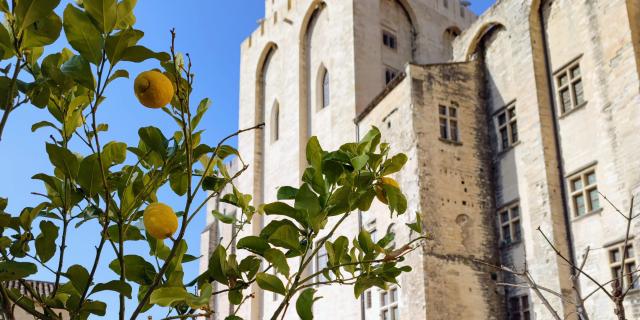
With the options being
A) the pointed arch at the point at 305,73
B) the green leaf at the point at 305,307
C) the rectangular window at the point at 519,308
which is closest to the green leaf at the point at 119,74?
the green leaf at the point at 305,307

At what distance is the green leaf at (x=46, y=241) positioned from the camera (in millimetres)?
2256

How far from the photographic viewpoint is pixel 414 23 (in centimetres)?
2672

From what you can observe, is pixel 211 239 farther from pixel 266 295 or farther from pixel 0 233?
pixel 0 233

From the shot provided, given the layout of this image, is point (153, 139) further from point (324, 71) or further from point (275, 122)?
point (275, 122)

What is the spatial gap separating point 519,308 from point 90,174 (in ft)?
51.6

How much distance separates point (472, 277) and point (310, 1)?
1431 centimetres

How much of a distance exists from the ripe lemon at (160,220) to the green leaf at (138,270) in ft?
0.59

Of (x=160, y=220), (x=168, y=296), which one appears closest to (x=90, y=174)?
(x=160, y=220)

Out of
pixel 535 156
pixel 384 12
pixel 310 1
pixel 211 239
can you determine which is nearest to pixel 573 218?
pixel 535 156

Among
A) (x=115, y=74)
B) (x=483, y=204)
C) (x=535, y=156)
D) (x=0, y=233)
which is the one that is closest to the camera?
(x=115, y=74)

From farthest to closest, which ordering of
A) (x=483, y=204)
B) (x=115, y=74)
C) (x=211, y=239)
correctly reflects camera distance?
(x=211, y=239), (x=483, y=204), (x=115, y=74)

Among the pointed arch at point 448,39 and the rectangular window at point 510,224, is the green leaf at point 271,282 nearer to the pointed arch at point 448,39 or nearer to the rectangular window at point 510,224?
the rectangular window at point 510,224

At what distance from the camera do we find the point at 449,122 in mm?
18375

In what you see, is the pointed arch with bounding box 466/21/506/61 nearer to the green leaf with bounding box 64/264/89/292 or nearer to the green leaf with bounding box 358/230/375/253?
the green leaf with bounding box 358/230/375/253
